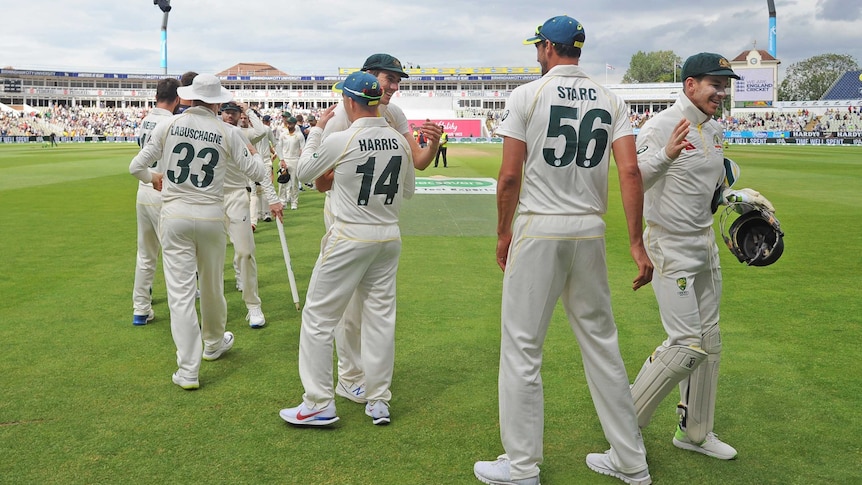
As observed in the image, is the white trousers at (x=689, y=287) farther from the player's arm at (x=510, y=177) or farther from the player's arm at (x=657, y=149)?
the player's arm at (x=510, y=177)

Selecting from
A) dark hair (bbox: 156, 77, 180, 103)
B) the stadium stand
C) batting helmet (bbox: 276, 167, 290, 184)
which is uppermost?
the stadium stand

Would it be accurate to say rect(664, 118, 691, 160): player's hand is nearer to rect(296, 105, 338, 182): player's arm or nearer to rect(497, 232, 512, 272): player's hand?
rect(497, 232, 512, 272): player's hand

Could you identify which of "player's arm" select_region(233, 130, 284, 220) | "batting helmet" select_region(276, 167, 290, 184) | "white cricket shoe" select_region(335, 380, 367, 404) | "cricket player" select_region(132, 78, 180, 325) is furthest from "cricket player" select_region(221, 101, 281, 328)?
"white cricket shoe" select_region(335, 380, 367, 404)

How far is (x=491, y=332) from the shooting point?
722cm

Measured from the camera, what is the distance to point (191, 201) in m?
5.84

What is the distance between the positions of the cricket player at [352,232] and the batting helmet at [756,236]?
2273mm

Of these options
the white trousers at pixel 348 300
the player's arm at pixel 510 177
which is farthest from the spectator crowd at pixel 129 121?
the player's arm at pixel 510 177

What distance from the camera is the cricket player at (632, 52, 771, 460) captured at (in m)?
4.30

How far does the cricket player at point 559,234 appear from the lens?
3.90 m

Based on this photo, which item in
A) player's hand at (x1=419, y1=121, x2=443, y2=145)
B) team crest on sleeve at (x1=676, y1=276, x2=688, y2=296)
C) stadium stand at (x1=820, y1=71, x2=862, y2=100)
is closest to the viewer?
team crest on sleeve at (x1=676, y1=276, x2=688, y2=296)

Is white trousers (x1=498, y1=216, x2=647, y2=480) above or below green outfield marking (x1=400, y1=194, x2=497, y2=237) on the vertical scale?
above

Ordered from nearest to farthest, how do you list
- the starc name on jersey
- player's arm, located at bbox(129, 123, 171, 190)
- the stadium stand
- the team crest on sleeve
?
1. the team crest on sleeve
2. the starc name on jersey
3. player's arm, located at bbox(129, 123, 171, 190)
4. the stadium stand

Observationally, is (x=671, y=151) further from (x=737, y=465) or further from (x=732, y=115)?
(x=732, y=115)

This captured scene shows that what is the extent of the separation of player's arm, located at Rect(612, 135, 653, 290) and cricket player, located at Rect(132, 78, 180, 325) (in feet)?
15.7
